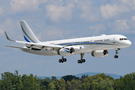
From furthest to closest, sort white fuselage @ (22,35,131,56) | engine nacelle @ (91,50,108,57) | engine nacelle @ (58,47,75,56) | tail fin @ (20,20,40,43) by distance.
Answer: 1. tail fin @ (20,20,40,43)
2. engine nacelle @ (91,50,108,57)
3. engine nacelle @ (58,47,75,56)
4. white fuselage @ (22,35,131,56)

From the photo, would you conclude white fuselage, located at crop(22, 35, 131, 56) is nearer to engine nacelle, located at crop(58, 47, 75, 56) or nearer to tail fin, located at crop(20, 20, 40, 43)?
engine nacelle, located at crop(58, 47, 75, 56)

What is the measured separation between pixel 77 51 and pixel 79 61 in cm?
983

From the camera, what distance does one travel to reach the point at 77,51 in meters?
97.1

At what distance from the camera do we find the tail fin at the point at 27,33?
116 meters

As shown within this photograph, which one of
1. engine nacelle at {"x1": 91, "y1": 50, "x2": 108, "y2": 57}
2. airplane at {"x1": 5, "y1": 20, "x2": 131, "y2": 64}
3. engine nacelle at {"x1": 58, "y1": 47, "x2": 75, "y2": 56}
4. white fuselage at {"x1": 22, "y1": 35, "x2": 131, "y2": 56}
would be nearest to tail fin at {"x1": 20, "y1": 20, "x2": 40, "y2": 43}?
airplane at {"x1": 5, "y1": 20, "x2": 131, "y2": 64}

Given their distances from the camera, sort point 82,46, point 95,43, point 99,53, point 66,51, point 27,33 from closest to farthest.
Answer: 1. point 95,43
2. point 66,51
3. point 82,46
4. point 99,53
5. point 27,33

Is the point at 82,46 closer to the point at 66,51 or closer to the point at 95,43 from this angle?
the point at 95,43

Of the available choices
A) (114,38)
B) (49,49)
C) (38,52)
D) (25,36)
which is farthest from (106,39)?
(25,36)

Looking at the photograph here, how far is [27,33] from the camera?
117 meters

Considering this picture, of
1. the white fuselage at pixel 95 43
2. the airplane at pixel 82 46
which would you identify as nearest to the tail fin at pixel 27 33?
the airplane at pixel 82 46

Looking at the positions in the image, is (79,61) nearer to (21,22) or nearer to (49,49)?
(49,49)

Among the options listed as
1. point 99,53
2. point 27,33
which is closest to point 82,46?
point 99,53

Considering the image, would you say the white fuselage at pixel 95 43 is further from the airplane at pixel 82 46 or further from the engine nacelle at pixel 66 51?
the engine nacelle at pixel 66 51

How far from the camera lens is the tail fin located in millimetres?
116125
